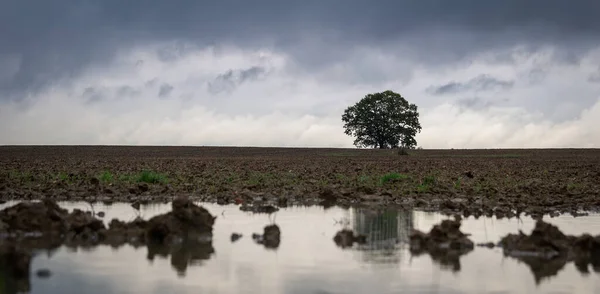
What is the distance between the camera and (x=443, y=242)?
9.25 metres

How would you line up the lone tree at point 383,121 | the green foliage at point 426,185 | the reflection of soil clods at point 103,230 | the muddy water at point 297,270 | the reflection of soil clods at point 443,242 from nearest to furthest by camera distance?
the muddy water at point 297,270, the reflection of soil clods at point 443,242, the reflection of soil clods at point 103,230, the green foliage at point 426,185, the lone tree at point 383,121

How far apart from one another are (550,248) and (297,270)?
3314 mm

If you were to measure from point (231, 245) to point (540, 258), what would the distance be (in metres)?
3.75

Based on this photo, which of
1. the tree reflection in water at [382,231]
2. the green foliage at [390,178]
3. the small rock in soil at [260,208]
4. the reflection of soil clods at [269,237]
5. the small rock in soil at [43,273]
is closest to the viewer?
the small rock in soil at [43,273]

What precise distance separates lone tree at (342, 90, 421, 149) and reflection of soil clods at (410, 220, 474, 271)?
7693cm

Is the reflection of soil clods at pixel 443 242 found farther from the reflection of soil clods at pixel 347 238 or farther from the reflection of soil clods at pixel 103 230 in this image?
the reflection of soil clods at pixel 103 230

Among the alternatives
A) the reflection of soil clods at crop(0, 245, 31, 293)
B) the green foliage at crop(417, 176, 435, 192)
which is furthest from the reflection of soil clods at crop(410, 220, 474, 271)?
the green foliage at crop(417, 176, 435, 192)

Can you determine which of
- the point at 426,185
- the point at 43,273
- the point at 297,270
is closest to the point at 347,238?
the point at 297,270

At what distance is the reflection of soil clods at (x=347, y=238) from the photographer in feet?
30.7

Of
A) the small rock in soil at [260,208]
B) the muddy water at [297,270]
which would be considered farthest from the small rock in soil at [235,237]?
the small rock in soil at [260,208]

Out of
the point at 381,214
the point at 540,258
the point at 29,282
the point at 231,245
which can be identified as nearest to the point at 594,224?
the point at 381,214

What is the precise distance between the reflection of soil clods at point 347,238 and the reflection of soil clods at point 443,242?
2.16 ft

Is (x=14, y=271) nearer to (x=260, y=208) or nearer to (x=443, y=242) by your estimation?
(x=443, y=242)

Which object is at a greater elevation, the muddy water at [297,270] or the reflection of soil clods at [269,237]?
the reflection of soil clods at [269,237]
